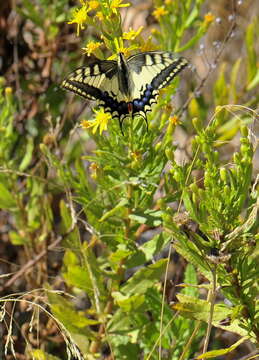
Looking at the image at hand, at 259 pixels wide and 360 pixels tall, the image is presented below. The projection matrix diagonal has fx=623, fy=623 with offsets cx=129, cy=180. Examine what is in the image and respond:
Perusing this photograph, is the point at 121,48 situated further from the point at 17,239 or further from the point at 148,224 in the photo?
the point at 17,239

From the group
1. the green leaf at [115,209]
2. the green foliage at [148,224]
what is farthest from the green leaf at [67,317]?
the green leaf at [115,209]

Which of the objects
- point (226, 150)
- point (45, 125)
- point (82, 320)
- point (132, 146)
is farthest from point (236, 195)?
point (226, 150)

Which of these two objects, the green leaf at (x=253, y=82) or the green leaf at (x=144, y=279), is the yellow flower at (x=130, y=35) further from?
the green leaf at (x=253, y=82)

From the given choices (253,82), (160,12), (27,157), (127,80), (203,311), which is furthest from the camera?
(253,82)

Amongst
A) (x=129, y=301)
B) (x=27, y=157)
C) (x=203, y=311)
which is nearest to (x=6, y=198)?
(x=27, y=157)

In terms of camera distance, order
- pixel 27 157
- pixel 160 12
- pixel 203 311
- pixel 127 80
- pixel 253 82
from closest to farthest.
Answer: pixel 203 311, pixel 127 80, pixel 160 12, pixel 27 157, pixel 253 82

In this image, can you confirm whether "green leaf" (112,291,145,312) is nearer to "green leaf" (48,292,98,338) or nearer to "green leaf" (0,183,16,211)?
"green leaf" (48,292,98,338)

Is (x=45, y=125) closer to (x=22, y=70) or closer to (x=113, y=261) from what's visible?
(x=22, y=70)
